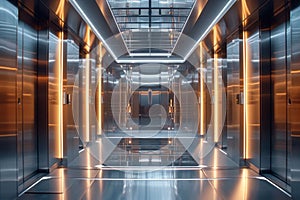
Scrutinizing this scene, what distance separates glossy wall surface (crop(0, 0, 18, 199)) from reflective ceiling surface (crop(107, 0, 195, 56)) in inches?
108

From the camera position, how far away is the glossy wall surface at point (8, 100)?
15.1 ft

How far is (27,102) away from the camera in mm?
6547

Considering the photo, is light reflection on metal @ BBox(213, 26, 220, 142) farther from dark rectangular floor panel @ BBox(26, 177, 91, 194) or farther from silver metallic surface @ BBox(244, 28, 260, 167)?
dark rectangular floor panel @ BBox(26, 177, 91, 194)

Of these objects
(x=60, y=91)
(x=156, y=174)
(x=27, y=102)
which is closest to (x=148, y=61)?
(x=60, y=91)

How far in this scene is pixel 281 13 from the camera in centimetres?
647

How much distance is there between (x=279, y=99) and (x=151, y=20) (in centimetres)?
444

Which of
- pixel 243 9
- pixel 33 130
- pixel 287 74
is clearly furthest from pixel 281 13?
pixel 33 130

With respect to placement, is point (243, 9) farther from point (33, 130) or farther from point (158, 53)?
point (158, 53)

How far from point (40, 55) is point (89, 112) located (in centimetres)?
515

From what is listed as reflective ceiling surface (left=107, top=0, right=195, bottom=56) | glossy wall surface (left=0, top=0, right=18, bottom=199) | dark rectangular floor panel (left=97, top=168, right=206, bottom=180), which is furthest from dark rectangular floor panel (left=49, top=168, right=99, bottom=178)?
reflective ceiling surface (left=107, top=0, right=195, bottom=56)

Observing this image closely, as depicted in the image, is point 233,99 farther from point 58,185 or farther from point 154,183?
point 58,185

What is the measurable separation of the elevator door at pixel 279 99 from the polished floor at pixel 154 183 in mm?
395

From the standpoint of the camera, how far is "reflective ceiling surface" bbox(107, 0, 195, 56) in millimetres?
8117

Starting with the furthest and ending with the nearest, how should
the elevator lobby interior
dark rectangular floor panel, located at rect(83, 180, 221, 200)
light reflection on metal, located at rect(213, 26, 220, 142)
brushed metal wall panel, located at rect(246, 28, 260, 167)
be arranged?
light reflection on metal, located at rect(213, 26, 220, 142) < brushed metal wall panel, located at rect(246, 28, 260, 167) < dark rectangular floor panel, located at rect(83, 180, 221, 200) < the elevator lobby interior
